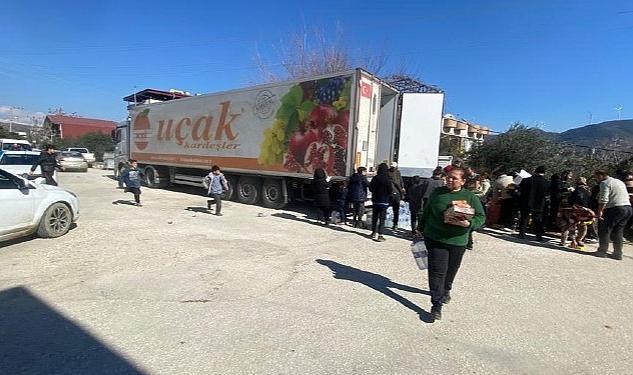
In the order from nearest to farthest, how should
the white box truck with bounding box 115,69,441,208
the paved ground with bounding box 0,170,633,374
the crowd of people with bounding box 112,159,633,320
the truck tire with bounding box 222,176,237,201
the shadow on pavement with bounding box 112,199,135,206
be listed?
1. the paved ground with bounding box 0,170,633,374
2. the crowd of people with bounding box 112,159,633,320
3. the white box truck with bounding box 115,69,441,208
4. the shadow on pavement with bounding box 112,199,135,206
5. the truck tire with bounding box 222,176,237,201

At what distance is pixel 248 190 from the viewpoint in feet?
39.8

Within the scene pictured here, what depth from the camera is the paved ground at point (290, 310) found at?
3.11 meters

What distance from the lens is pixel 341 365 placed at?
3.04m

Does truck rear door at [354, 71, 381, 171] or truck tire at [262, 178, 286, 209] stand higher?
truck rear door at [354, 71, 381, 171]

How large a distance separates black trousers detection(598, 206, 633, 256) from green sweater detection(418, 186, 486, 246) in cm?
504

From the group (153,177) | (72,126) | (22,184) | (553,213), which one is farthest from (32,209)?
(72,126)

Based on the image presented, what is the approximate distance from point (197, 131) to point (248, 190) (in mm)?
3187

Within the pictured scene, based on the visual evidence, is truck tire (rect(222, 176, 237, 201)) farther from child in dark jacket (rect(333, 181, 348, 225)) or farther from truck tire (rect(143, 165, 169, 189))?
truck tire (rect(143, 165, 169, 189))

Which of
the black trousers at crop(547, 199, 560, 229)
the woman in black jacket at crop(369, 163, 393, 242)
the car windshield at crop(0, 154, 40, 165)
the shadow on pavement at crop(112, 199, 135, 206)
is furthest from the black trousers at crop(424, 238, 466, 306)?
the car windshield at crop(0, 154, 40, 165)

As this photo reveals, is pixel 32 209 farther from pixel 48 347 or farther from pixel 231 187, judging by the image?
pixel 231 187

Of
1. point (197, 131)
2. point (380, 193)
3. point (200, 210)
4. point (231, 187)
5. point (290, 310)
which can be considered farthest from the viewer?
point (197, 131)

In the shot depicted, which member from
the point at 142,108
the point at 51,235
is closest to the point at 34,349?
the point at 51,235

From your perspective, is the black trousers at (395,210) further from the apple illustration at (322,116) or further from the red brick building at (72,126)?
the red brick building at (72,126)

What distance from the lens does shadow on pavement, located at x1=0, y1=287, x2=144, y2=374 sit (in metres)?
2.86
